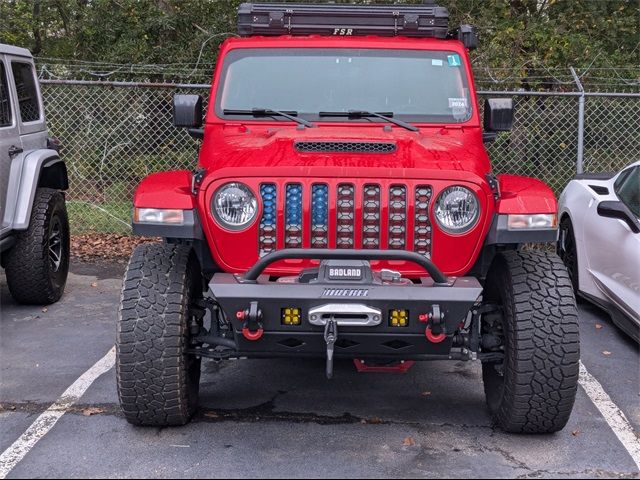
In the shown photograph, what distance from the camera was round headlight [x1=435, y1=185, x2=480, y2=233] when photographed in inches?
168

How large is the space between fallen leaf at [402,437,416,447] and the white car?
2277mm

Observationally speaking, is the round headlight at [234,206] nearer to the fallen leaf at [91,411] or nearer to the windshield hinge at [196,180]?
the windshield hinge at [196,180]

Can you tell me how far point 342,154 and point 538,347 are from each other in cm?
145

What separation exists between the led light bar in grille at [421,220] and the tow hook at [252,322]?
35.7 inches

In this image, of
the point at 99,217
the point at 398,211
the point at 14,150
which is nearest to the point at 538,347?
the point at 398,211

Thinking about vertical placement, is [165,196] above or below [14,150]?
above

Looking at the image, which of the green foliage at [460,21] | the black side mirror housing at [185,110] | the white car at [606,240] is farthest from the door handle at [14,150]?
the green foliage at [460,21]

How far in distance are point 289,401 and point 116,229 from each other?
593cm

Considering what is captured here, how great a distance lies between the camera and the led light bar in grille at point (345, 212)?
4254mm

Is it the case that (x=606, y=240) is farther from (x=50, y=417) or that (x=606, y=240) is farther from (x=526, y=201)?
(x=50, y=417)

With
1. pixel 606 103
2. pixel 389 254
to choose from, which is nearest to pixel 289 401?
pixel 389 254

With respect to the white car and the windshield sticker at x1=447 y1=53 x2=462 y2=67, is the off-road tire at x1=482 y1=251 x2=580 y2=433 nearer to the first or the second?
the windshield sticker at x1=447 y1=53 x2=462 y2=67

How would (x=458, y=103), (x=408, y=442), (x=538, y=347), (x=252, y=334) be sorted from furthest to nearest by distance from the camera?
(x=458, y=103)
(x=408, y=442)
(x=538, y=347)
(x=252, y=334)

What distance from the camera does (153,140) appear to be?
10.7 metres
